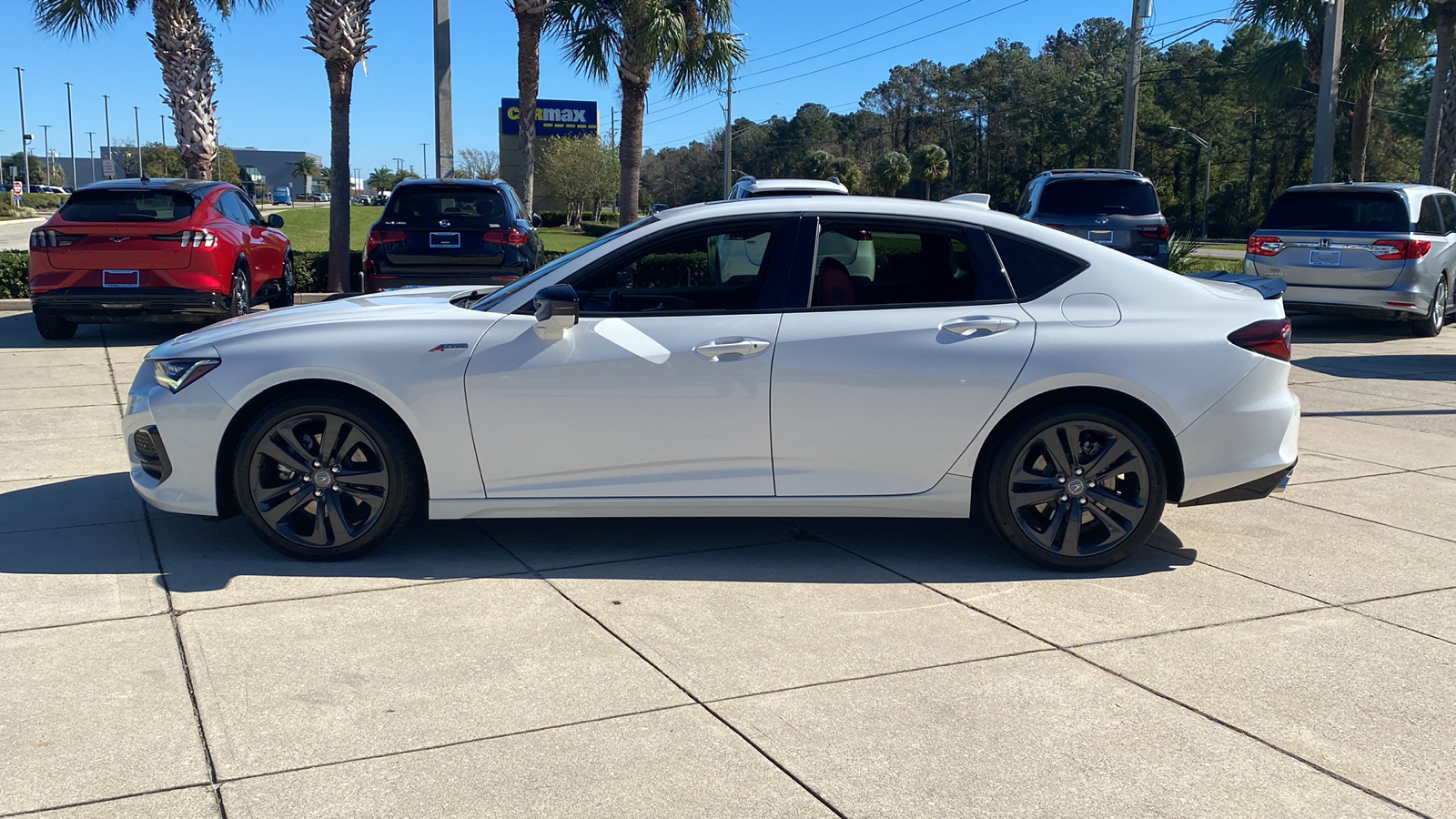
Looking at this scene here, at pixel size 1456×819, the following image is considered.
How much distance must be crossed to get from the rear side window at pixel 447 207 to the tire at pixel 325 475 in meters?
7.85

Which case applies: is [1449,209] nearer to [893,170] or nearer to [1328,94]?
[1328,94]

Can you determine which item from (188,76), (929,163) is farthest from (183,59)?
(929,163)

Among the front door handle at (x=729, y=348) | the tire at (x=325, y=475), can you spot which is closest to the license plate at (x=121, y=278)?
the tire at (x=325, y=475)

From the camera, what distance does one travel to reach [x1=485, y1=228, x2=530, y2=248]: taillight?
12430 mm

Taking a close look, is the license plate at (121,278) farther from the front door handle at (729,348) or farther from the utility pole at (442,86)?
the front door handle at (729,348)

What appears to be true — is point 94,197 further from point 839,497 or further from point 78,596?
point 839,497

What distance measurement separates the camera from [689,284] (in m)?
5.55

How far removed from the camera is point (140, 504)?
19.6 ft

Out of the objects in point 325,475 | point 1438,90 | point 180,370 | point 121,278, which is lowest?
point 325,475

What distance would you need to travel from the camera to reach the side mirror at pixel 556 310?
476 cm

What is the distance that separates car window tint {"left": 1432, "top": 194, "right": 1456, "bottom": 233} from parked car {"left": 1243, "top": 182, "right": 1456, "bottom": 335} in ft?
0.62

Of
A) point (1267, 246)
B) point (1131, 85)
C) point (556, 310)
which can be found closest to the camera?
point (556, 310)

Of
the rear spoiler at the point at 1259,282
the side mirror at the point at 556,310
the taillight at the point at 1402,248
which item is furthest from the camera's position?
the taillight at the point at 1402,248

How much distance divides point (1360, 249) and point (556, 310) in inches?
449
